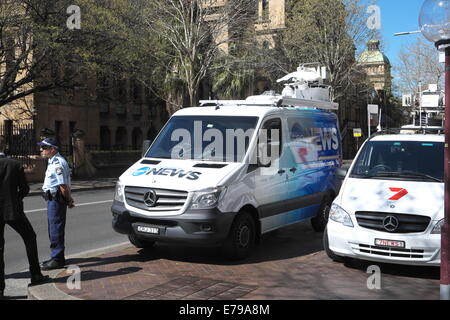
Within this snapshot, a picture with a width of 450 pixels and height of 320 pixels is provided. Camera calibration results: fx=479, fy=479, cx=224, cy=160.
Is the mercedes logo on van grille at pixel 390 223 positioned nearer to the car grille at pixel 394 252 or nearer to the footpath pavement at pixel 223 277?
the car grille at pixel 394 252

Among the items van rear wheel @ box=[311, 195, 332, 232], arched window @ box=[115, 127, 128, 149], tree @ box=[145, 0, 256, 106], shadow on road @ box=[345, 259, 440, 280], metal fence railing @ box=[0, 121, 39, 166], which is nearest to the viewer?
shadow on road @ box=[345, 259, 440, 280]

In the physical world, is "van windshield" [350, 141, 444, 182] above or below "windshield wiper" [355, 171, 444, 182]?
above

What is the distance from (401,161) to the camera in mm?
7102

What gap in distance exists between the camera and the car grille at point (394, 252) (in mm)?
5801

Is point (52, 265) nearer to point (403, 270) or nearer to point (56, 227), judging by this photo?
point (56, 227)

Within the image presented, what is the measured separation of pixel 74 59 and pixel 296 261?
1650cm

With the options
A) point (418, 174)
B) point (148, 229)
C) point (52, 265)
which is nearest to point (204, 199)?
point (148, 229)

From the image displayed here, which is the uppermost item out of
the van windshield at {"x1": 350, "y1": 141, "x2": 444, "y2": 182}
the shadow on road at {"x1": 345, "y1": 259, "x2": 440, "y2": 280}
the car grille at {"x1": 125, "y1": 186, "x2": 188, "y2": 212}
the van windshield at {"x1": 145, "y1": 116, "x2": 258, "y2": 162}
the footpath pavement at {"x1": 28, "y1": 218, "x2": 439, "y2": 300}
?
the van windshield at {"x1": 145, "y1": 116, "x2": 258, "y2": 162}

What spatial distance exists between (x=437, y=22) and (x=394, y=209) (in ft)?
7.97

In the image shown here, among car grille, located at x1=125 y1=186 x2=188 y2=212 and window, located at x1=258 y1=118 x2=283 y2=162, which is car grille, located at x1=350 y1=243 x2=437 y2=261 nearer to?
window, located at x1=258 y1=118 x2=283 y2=162

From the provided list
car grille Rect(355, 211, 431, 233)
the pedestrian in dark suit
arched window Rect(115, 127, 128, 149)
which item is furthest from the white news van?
arched window Rect(115, 127, 128, 149)

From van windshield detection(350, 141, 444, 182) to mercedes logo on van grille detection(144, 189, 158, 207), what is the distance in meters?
2.92

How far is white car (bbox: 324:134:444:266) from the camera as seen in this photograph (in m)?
5.84

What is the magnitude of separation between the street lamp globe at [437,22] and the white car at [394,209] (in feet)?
7.35
